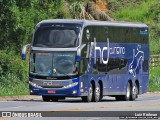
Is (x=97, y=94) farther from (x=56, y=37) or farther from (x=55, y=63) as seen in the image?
(x=56, y=37)

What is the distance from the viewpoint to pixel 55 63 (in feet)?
125

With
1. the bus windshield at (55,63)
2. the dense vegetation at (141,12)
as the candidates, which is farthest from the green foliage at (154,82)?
the bus windshield at (55,63)

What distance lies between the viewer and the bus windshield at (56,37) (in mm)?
37906

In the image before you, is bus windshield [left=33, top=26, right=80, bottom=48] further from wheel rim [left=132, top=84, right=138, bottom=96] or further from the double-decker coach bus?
wheel rim [left=132, top=84, right=138, bottom=96]

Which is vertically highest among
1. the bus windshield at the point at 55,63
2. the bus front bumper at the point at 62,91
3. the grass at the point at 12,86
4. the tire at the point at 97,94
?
the bus windshield at the point at 55,63

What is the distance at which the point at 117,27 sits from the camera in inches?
1654

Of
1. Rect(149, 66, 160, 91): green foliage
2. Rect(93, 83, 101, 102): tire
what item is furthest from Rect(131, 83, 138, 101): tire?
Rect(149, 66, 160, 91): green foliage

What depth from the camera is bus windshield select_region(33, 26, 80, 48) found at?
124 ft

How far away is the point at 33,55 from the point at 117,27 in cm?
553

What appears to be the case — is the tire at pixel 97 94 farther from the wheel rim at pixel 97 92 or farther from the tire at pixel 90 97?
the tire at pixel 90 97

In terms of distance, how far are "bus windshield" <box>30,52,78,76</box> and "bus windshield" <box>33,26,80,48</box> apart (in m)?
0.41

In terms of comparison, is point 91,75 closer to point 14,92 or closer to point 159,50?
point 14,92

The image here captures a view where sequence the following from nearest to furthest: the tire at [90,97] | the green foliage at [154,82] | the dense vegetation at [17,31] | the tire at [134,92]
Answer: the tire at [90,97], the dense vegetation at [17,31], the tire at [134,92], the green foliage at [154,82]

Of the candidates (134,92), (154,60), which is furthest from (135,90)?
(154,60)
